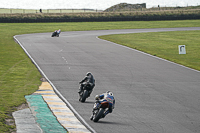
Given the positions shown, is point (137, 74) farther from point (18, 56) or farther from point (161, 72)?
point (18, 56)

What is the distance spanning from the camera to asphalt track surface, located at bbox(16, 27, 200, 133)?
408 inches

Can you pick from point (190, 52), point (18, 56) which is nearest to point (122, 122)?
point (18, 56)

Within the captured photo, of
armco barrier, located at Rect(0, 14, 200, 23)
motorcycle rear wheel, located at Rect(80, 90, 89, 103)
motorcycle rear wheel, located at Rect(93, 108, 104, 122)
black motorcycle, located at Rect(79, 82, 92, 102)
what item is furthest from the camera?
armco barrier, located at Rect(0, 14, 200, 23)

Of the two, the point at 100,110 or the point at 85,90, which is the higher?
the point at 85,90

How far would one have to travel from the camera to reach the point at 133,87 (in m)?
15.5

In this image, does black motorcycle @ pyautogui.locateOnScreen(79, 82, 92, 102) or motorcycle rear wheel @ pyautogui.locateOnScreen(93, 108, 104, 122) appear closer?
motorcycle rear wheel @ pyautogui.locateOnScreen(93, 108, 104, 122)

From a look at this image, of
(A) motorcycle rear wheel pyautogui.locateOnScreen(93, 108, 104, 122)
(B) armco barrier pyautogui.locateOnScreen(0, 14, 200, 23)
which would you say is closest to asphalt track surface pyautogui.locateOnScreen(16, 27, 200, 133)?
(A) motorcycle rear wheel pyautogui.locateOnScreen(93, 108, 104, 122)

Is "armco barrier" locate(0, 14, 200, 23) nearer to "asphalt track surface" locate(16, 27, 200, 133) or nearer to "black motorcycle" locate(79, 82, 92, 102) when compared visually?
"asphalt track surface" locate(16, 27, 200, 133)

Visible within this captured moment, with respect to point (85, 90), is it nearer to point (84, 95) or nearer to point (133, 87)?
point (84, 95)

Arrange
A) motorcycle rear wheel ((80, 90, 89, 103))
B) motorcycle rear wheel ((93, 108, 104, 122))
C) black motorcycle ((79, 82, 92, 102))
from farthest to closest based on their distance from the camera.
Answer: motorcycle rear wheel ((80, 90, 89, 103)), black motorcycle ((79, 82, 92, 102)), motorcycle rear wheel ((93, 108, 104, 122))

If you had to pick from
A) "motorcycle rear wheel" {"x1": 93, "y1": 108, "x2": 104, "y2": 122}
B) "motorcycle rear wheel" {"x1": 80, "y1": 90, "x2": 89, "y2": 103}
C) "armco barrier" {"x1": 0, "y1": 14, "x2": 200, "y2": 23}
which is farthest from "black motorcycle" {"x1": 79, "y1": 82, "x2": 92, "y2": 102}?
"armco barrier" {"x1": 0, "y1": 14, "x2": 200, "y2": 23}

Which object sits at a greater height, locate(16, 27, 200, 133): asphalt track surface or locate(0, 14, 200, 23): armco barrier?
locate(0, 14, 200, 23): armco barrier

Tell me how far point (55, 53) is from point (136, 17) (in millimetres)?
49036

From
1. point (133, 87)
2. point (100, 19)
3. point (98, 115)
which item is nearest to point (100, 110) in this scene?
point (98, 115)
